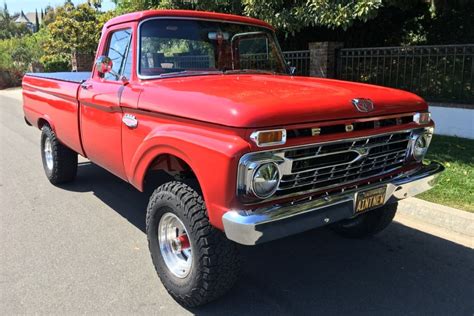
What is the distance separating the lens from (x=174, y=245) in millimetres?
3451

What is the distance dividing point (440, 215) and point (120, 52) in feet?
12.0

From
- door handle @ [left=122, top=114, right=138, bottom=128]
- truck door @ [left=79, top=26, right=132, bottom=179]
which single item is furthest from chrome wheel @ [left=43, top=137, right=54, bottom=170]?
door handle @ [left=122, top=114, right=138, bottom=128]

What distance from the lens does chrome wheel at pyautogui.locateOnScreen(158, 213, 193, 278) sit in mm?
3332

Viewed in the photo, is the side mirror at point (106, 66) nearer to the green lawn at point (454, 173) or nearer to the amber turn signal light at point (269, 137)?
the amber turn signal light at point (269, 137)

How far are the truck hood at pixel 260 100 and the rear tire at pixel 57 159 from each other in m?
2.76

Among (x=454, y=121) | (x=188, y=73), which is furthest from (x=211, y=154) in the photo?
(x=454, y=121)

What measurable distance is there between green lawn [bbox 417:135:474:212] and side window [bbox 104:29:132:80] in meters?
3.47

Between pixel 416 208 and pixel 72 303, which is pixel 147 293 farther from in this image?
pixel 416 208

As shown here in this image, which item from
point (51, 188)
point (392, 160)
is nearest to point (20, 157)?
point (51, 188)

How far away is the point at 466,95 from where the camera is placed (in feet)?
27.4

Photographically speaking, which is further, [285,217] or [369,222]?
[369,222]

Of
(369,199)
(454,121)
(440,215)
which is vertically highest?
(369,199)

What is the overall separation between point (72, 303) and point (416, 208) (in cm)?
368

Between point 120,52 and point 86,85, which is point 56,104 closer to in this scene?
point 86,85
